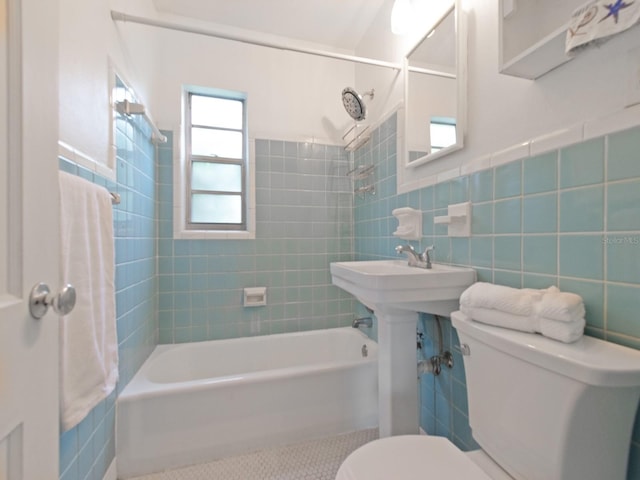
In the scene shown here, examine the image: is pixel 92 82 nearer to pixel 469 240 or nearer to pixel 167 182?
pixel 167 182

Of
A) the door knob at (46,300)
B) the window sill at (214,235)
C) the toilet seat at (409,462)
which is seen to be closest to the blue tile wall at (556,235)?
the toilet seat at (409,462)

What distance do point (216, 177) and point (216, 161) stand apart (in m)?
0.13

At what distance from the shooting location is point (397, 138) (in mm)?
1747

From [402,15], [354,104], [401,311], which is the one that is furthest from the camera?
[354,104]

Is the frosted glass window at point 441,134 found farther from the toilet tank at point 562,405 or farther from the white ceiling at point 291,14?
the white ceiling at point 291,14

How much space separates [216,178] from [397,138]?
1430 mm

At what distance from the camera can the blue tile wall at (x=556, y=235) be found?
0.69m

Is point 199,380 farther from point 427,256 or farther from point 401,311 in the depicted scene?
point 427,256

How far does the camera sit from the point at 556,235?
2.78ft

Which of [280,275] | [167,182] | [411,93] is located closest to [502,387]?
[411,93]

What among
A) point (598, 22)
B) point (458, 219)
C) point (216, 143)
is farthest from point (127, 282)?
point (598, 22)

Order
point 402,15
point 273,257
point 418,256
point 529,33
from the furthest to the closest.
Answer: point 273,257 < point 402,15 < point 418,256 < point 529,33

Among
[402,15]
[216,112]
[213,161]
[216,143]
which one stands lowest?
[213,161]

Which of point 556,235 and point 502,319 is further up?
point 556,235
